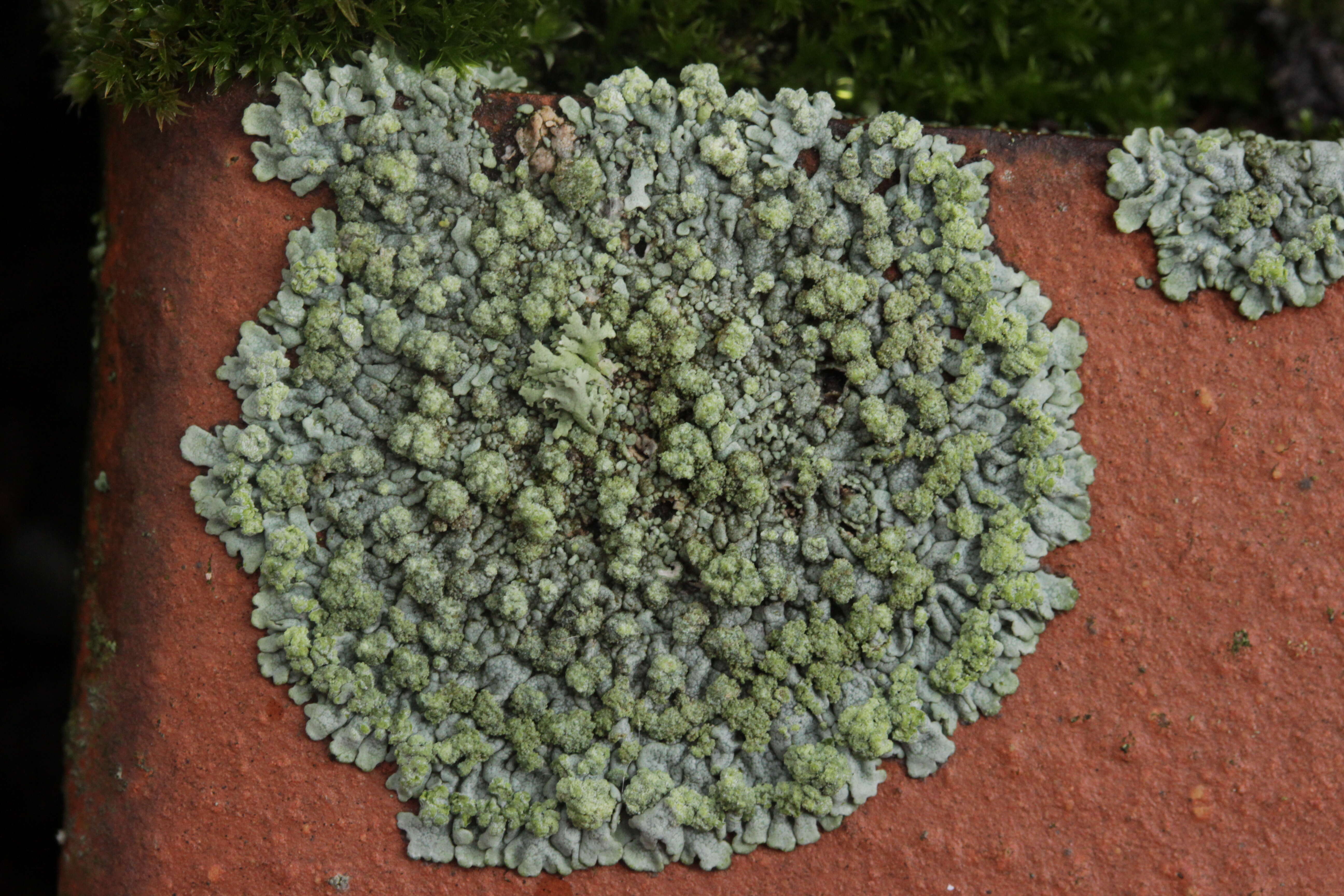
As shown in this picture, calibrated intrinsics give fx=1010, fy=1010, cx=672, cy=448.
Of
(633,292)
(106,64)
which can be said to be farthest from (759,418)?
(106,64)

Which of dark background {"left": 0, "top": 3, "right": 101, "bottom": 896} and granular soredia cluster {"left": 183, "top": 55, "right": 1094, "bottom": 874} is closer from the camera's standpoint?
granular soredia cluster {"left": 183, "top": 55, "right": 1094, "bottom": 874}

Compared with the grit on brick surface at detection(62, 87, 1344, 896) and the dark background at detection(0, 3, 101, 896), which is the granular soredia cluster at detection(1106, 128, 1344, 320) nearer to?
the grit on brick surface at detection(62, 87, 1344, 896)

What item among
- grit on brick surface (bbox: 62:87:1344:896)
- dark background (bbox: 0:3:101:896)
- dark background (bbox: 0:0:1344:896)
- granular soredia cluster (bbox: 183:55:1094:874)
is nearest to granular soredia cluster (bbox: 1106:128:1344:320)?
grit on brick surface (bbox: 62:87:1344:896)

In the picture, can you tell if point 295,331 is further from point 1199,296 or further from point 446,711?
point 1199,296

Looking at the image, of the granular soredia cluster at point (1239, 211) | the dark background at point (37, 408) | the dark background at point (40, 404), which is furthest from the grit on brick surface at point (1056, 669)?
the dark background at point (37, 408)

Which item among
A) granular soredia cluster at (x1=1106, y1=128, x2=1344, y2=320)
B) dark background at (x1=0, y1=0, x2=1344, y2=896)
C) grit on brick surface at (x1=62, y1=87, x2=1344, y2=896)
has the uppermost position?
granular soredia cluster at (x1=1106, y1=128, x2=1344, y2=320)

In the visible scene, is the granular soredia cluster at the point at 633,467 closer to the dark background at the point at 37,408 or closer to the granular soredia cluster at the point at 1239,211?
the granular soredia cluster at the point at 1239,211
